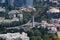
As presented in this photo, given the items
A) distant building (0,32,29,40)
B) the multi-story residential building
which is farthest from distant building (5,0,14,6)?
distant building (0,32,29,40)

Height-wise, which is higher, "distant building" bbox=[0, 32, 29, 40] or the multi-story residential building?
the multi-story residential building

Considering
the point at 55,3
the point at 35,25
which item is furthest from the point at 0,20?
the point at 55,3

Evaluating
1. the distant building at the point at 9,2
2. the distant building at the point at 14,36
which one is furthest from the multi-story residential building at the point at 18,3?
the distant building at the point at 14,36

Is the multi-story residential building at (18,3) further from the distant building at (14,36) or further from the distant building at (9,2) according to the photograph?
the distant building at (14,36)

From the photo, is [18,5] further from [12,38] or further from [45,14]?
[12,38]

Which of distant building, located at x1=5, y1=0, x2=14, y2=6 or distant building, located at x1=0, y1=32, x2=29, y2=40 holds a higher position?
distant building, located at x1=5, y1=0, x2=14, y2=6

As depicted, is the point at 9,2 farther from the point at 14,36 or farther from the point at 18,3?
the point at 14,36

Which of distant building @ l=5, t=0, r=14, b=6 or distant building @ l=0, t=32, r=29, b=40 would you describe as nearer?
distant building @ l=0, t=32, r=29, b=40

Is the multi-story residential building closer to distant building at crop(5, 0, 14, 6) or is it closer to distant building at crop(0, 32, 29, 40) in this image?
distant building at crop(5, 0, 14, 6)

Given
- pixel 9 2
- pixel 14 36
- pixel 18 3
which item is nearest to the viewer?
pixel 14 36

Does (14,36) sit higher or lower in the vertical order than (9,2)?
lower

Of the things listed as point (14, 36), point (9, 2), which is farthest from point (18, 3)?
point (14, 36)
